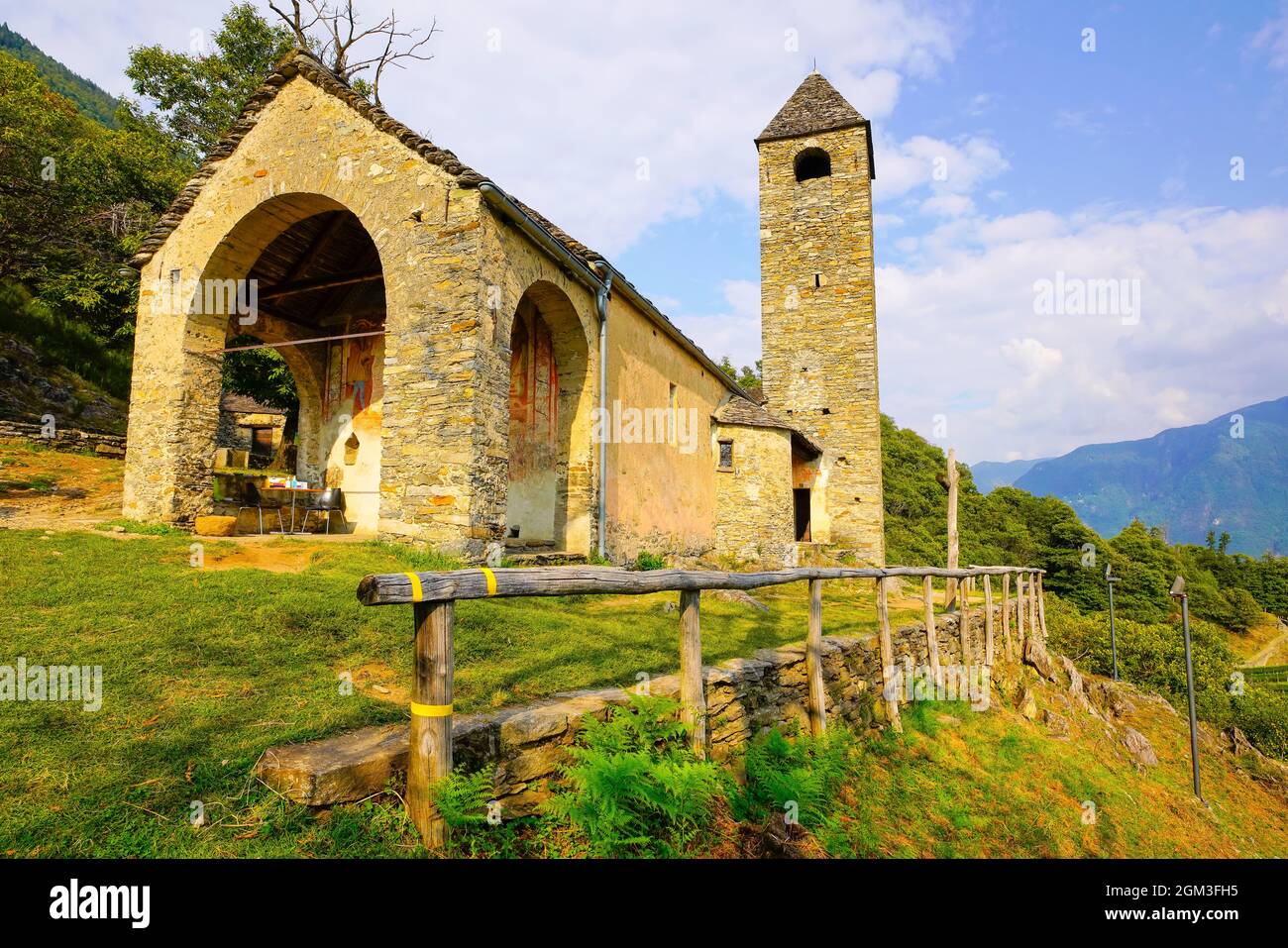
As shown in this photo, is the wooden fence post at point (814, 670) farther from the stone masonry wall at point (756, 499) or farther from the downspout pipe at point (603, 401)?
Answer: the stone masonry wall at point (756, 499)

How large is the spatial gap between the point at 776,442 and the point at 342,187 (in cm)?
1112

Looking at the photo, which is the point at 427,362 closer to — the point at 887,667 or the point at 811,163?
the point at 887,667

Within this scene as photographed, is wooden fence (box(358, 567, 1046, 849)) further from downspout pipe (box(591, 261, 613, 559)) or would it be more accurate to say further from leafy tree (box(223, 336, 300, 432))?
leafy tree (box(223, 336, 300, 432))

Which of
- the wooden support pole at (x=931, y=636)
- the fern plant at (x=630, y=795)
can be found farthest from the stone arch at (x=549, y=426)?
the fern plant at (x=630, y=795)

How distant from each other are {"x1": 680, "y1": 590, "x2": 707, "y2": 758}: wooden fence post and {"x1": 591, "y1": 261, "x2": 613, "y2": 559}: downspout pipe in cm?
603

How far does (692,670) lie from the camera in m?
3.83

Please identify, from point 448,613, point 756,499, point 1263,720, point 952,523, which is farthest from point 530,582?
point 1263,720

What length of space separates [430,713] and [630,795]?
1.03m

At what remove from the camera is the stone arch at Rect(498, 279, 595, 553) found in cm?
985

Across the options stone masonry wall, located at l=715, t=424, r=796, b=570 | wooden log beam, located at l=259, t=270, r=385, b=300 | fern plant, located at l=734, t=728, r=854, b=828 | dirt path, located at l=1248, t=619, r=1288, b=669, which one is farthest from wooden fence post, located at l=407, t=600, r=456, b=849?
dirt path, located at l=1248, t=619, r=1288, b=669

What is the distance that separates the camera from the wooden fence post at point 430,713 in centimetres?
250

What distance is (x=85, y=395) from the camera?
18.0 meters
